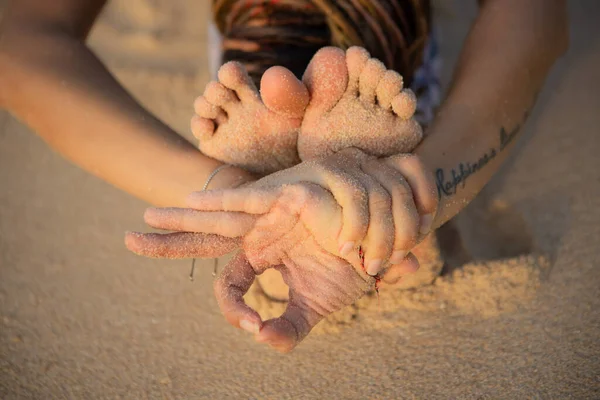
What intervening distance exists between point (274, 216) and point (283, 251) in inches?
2.2

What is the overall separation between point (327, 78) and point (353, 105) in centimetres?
6

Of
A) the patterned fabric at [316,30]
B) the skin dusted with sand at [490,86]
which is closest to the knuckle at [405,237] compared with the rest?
the skin dusted with sand at [490,86]

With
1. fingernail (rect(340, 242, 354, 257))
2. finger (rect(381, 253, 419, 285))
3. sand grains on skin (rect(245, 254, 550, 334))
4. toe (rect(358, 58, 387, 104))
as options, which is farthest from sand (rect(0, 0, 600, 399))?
toe (rect(358, 58, 387, 104))

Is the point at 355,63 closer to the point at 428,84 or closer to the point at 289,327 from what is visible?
the point at 289,327

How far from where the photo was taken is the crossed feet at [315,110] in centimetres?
88

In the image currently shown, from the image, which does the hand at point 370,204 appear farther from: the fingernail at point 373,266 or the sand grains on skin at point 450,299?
the sand grains on skin at point 450,299

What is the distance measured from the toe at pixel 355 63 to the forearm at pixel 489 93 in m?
0.17

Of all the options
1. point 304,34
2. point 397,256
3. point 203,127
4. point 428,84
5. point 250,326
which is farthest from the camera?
point 428,84

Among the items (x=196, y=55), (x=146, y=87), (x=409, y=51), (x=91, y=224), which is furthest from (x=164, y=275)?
(x=196, y=55)

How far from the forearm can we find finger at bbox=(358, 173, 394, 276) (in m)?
0.18

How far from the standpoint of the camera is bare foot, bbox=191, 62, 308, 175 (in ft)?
2.97

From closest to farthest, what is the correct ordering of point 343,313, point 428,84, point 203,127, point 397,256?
point 397,256 → point 203,127 → point 343,313 → point 428,84

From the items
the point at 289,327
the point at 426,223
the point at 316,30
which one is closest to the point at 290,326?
the point at 289,327

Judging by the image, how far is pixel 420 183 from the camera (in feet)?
2.81
